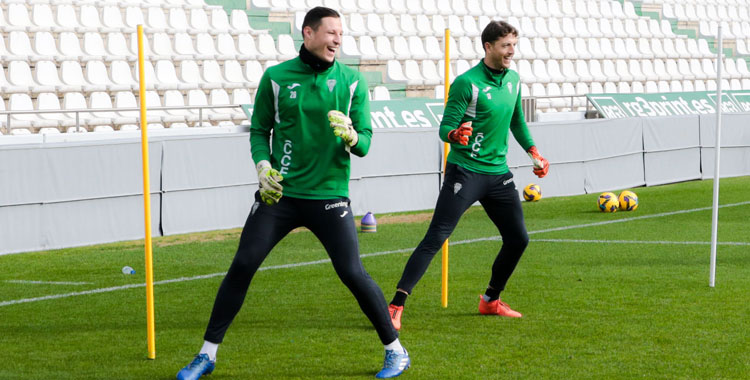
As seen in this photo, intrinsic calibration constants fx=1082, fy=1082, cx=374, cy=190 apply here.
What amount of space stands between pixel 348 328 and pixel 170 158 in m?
6.93

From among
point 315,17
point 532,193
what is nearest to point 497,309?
point 315,17

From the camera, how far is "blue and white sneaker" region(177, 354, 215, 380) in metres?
5.66

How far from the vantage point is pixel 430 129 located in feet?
56.1

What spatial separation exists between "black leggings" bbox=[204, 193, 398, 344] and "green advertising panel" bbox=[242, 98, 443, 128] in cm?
1159

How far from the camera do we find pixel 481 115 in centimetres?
714

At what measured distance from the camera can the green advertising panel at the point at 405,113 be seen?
17.7 m

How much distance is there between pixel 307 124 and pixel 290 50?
16.4m

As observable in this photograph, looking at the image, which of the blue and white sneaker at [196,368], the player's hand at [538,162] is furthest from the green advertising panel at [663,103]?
the blue and white sneaker at [196,368]

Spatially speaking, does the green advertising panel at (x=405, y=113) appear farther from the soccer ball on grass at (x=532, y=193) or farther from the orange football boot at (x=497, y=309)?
the orange football boot at (x=497, y=309)

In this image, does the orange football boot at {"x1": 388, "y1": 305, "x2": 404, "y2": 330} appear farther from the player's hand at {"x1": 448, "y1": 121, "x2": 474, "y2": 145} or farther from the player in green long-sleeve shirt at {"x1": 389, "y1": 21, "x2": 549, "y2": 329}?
the player's hand at {"x1": 448, "y1": 121, "x2": 474, "y2": 145}

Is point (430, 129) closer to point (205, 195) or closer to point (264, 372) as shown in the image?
point (205, 195)

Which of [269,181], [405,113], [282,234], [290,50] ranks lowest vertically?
[282,234]

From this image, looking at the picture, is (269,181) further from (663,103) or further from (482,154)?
(663,103)

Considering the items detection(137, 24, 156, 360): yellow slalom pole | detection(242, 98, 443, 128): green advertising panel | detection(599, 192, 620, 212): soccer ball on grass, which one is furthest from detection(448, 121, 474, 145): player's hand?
detection(242, 98, 443, 128): green advertising panel
